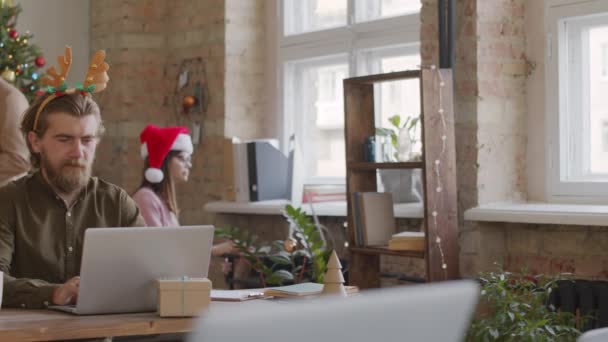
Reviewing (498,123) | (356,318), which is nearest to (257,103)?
(498,123)

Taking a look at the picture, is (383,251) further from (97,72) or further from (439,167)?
(97,72)

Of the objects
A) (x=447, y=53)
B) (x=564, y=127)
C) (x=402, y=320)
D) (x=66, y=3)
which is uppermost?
(x=66, y=3)

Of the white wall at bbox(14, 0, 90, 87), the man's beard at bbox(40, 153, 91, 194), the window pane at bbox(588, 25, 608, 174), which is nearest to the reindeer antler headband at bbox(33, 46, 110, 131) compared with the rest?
the man's beard at bbox(40, 153, 91, 194)

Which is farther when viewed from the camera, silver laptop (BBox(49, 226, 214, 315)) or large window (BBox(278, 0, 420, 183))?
large window (BBox(278, 0, 420, 183))

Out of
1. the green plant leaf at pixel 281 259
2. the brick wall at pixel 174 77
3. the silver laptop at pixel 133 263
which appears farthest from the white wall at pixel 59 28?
the silver laptop at pixel 133 263

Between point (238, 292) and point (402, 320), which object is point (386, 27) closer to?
point (238, 292)

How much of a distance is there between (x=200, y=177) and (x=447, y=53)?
2199mm

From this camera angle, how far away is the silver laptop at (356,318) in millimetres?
898

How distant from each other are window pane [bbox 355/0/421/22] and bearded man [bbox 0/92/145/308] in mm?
2567

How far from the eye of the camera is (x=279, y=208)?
16.5ft

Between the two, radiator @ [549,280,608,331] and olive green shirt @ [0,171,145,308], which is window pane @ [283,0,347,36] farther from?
olive green shirt @ [0,171,145,308]

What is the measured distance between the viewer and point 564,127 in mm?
4168

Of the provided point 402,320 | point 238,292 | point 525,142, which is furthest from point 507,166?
point 402,320

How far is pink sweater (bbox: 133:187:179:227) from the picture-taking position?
4.28 metres
